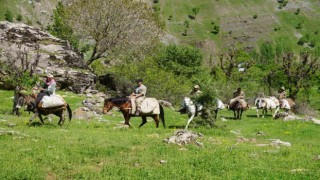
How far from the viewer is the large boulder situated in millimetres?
46062

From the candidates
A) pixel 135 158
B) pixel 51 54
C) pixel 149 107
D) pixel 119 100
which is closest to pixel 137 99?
pixel 149 107

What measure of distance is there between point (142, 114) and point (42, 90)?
586 centimetres

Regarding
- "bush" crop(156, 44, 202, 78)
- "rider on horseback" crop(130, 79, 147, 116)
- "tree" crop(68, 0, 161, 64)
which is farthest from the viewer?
"bush" crop(156, 44, 202, 78)

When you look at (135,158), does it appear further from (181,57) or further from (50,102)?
(181,57)

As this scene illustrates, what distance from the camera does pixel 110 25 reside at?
5641 centimetres

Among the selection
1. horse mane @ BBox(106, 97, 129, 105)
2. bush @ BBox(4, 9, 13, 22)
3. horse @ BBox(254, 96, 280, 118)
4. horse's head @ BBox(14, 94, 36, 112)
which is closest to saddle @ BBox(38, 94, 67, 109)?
horse mane @ BBox(106, 97, 129, 105)

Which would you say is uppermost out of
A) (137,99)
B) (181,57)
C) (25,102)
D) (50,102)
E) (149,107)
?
(181,57)

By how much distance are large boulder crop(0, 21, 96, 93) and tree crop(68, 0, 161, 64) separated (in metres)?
6.39

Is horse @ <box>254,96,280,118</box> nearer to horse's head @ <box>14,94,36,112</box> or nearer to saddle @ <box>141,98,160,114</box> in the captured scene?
saddle @ <box>141,98,160,114</box>

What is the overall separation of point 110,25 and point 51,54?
1115 cm

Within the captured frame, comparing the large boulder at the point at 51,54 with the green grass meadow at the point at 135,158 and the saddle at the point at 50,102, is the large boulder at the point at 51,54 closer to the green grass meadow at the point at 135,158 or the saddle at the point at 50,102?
the saddle at the point at 50,102

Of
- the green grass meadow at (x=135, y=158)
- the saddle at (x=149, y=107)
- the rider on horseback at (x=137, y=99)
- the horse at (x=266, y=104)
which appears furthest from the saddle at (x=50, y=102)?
the horse at (x=266, y=104)

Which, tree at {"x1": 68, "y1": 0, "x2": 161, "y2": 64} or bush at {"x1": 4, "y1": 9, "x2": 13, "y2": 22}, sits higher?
bush at {"x1": 4, "y1": 9, "x2": 13, "y2": 22}

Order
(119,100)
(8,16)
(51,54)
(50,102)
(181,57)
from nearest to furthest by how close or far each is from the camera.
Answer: (50,102) → (119,100) → (51,54) → (181,57) → (8,16)
